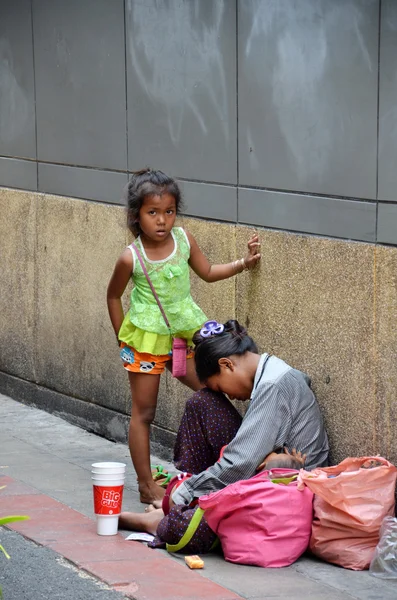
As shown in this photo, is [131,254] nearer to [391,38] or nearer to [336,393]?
[336,393]

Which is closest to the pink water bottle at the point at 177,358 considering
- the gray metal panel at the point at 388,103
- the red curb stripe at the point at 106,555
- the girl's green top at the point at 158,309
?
the girl's green top at the point at 158,309

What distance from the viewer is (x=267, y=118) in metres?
5.83

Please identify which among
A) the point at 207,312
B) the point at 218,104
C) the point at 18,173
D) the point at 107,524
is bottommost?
the point at 107,524

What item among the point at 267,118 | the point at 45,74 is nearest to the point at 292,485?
the point at 267,118

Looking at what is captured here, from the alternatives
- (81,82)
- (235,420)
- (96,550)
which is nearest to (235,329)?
(235,420)

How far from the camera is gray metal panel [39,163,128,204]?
7.16m

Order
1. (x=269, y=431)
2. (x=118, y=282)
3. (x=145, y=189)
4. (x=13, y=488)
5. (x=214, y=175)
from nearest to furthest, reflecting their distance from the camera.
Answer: (x=269, y=431) < (x=145, y=189) < (x=118, y=282) < (x=13, y=488) < (x=214, y=175)

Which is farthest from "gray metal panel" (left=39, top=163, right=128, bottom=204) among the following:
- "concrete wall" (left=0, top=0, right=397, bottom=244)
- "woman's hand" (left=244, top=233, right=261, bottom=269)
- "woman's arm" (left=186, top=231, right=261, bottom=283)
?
"woman's hand" (left=244, top=233, right=261, bottom=269)

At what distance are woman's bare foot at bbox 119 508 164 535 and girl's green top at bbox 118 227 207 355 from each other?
79cm

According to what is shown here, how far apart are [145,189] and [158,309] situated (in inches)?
22.6

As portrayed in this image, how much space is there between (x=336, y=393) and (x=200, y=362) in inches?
24.6

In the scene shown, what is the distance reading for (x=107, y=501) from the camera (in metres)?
5.28

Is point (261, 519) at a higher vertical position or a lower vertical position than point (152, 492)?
higher

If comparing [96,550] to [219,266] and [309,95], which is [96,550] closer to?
[219,266]
